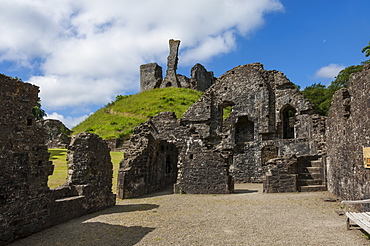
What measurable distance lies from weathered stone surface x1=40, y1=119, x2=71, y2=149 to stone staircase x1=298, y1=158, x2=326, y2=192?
24.2 metres

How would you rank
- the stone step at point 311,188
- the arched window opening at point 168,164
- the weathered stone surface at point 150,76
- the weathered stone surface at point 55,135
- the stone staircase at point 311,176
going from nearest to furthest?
the stone step at point 311,188 → the stone staircase at point 311,176 → the arched window opening at point 168,164 → the weathered stone surface at point 55,135 → the weathered stone surface at point 150,76

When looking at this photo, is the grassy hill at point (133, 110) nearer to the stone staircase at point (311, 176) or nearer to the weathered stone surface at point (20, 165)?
the stone staircase at point (311, 176)

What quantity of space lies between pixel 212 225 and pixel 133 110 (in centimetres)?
3523

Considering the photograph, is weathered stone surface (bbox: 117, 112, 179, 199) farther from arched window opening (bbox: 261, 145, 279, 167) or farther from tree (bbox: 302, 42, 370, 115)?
tree (bbox: 302, 42, 370, 115)

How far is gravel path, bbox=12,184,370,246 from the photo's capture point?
6719mm

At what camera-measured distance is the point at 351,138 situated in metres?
9.59

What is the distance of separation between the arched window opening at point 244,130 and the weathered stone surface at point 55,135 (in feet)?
60.2

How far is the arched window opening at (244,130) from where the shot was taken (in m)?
22.2

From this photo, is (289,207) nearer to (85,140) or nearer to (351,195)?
(351,195)

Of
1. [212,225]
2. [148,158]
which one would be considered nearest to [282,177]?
[148,158]


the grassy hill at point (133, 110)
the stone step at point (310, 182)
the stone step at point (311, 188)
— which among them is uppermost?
the grassy hill at point (133, 110)

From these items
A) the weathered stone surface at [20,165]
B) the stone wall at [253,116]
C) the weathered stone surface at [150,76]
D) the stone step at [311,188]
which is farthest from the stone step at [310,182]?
the weathered stone surface at [150,76]

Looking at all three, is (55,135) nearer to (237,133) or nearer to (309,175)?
(237,133)

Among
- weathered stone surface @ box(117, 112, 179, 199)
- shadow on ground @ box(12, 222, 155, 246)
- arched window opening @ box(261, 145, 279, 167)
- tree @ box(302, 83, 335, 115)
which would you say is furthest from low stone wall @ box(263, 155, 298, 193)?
tree @ box(302, 83, 335, 115)
